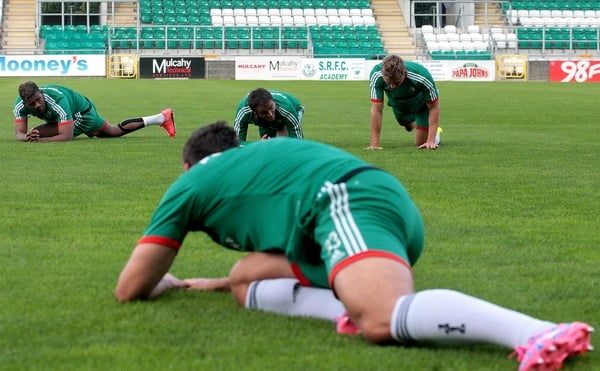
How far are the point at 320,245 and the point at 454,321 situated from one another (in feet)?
2.54

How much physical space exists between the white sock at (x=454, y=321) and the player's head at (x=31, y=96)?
37.7ft

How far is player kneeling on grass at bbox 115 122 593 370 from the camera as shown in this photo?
177 inches

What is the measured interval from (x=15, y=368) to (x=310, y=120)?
17833mm

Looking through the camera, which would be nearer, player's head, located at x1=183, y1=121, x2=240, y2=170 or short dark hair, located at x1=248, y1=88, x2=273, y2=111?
player's head, located at x1=183, y1=121, x2=240, y2=170

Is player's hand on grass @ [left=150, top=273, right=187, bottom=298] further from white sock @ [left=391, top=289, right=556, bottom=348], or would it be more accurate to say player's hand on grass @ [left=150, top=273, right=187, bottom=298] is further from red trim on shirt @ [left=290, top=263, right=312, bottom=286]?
white sock @ [left=391, top=289, right=556, bottom=348]

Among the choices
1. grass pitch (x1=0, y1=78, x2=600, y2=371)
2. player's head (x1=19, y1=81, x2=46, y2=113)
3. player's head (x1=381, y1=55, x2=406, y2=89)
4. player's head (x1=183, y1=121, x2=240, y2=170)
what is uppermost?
player's head (x1=381, y1=55, x2=406, y2=89)

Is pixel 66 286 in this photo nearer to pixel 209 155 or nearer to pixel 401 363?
pixel 209 155

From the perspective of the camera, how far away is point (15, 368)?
440 centimetres

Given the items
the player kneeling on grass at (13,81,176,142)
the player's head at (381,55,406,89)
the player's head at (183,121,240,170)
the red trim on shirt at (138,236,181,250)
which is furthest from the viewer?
the player kneeling on grass at (13,81,176,142)

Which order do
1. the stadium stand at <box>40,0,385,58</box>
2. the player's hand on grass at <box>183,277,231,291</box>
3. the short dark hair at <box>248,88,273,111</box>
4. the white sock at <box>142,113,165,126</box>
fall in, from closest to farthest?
the player's hand on grass at <box>183,277,231,291</box> < the short dark hair at <box>248,88,273,111</box> < the white sock at <box>142,113,165,126</box> < the stadium stand at <box>40,0,385,58</box>

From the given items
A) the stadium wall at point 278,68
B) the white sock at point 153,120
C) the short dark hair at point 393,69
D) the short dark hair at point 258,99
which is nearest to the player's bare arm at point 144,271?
the short dark hair at point 258,99

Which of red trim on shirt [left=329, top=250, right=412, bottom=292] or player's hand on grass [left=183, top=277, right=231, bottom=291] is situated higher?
red trim on shirt [left=329, top=250, right=412, bottom=292]

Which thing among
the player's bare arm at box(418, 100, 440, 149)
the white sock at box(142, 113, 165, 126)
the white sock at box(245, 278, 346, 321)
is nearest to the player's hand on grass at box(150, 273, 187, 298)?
the white sock at box(245, 278, 346, 321)

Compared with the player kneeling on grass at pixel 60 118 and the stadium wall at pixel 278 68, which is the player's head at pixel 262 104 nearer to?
the player kneeling on grass at pixel 60 118
